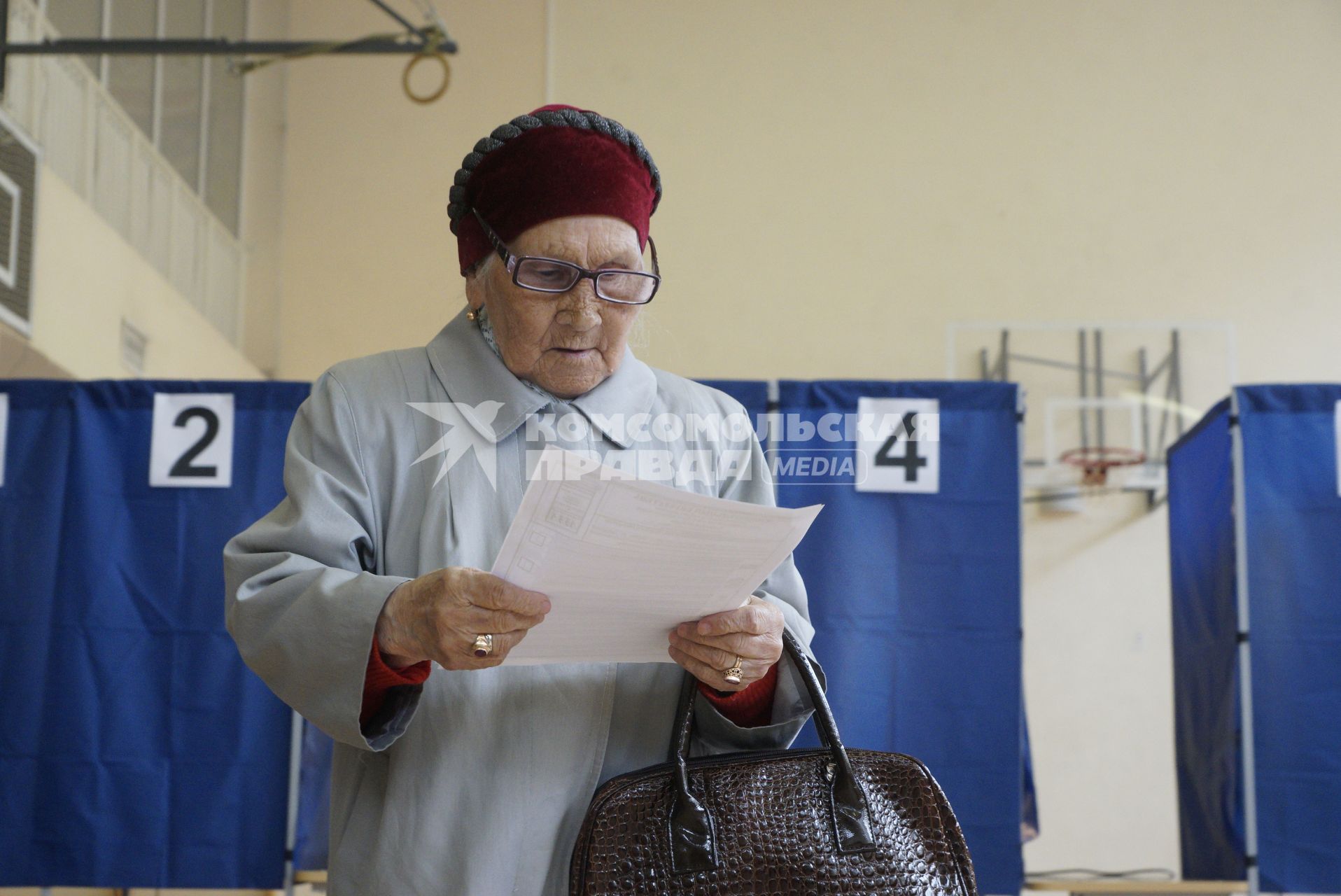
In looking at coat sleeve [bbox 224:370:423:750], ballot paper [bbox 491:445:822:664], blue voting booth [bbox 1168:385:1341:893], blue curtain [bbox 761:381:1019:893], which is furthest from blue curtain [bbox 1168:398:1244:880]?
coat sleeve [bbox 224:370:423:750]

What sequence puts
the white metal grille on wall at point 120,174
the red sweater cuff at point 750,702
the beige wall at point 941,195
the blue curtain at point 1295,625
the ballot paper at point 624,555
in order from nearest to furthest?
the ballot paper at point 624,555
the red sweater cuff at point 750,702
the blue curtain at point 1295,625
the white metal grille on wall at point 120,174
the beige wall at point 941,195

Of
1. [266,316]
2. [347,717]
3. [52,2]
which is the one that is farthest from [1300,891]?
[266,316]

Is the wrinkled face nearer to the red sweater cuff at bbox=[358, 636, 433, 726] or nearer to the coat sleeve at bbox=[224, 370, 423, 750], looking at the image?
the coat sleeve at bbox=[224, 370, 423, 750]

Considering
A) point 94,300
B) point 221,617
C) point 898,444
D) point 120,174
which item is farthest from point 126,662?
point 120,174

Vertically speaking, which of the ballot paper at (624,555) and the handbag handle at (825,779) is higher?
the ballot paper at (624,555)

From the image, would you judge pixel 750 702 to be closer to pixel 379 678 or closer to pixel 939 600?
pixel 379 678

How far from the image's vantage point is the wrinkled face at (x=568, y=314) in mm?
1192

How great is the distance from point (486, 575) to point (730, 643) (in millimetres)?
225

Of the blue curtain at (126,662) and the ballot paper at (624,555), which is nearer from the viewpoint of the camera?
the ballot paper at (624,555)

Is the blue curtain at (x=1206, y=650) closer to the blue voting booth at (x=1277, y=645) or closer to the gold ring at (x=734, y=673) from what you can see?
the blue voting booth at (x=1277, y=645)

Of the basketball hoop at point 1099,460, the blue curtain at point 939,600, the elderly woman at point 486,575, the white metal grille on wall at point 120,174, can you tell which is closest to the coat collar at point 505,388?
the elderly woman at point 486,575

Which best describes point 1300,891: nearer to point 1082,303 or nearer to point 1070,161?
point 1082,303

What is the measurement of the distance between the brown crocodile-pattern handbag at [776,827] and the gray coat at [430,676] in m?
0.05

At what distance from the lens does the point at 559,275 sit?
47.4 inches
